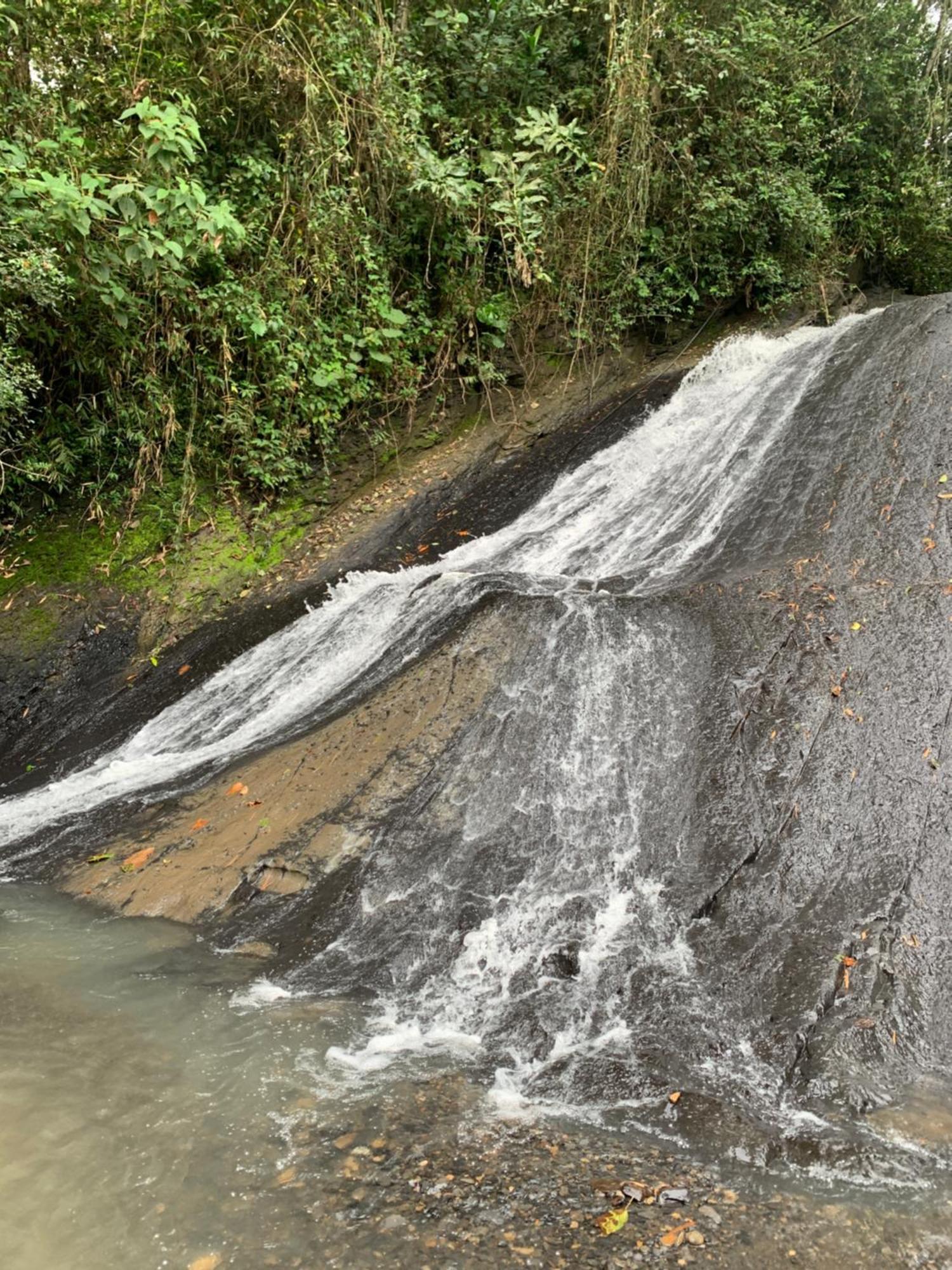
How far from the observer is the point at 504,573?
24.1 ft

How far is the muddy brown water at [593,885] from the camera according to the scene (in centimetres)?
292

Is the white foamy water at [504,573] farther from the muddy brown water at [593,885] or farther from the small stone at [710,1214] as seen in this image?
the small stone at [710,1214]

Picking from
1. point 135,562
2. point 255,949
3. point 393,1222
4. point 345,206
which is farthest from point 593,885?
point 345,206

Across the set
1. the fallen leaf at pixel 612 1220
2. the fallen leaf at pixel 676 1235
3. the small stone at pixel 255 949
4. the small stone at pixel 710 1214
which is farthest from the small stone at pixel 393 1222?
the small stone at pixel 255 949

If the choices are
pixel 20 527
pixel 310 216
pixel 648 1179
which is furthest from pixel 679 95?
pixel 648 1179

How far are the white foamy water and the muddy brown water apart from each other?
0.06m

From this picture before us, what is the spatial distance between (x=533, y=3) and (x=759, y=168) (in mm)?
3764

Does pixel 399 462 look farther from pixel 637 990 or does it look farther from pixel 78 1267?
→ pixel 78 1267

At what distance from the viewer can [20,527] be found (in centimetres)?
933

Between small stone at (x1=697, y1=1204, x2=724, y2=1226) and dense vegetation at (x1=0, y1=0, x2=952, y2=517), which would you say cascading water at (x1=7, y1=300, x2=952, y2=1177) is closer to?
small stone at (x1=697, y1=1204, x2=724, y2=1226)

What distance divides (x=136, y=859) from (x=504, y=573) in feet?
12.3

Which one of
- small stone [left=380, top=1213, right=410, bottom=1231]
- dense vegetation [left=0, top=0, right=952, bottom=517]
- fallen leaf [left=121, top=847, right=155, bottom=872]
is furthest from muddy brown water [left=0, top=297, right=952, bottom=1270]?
dense vegetation [left=0, top=0, right=952, bottom=517]

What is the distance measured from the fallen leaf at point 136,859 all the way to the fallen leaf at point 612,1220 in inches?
158

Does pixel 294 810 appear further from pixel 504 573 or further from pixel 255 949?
pixel 504 573
